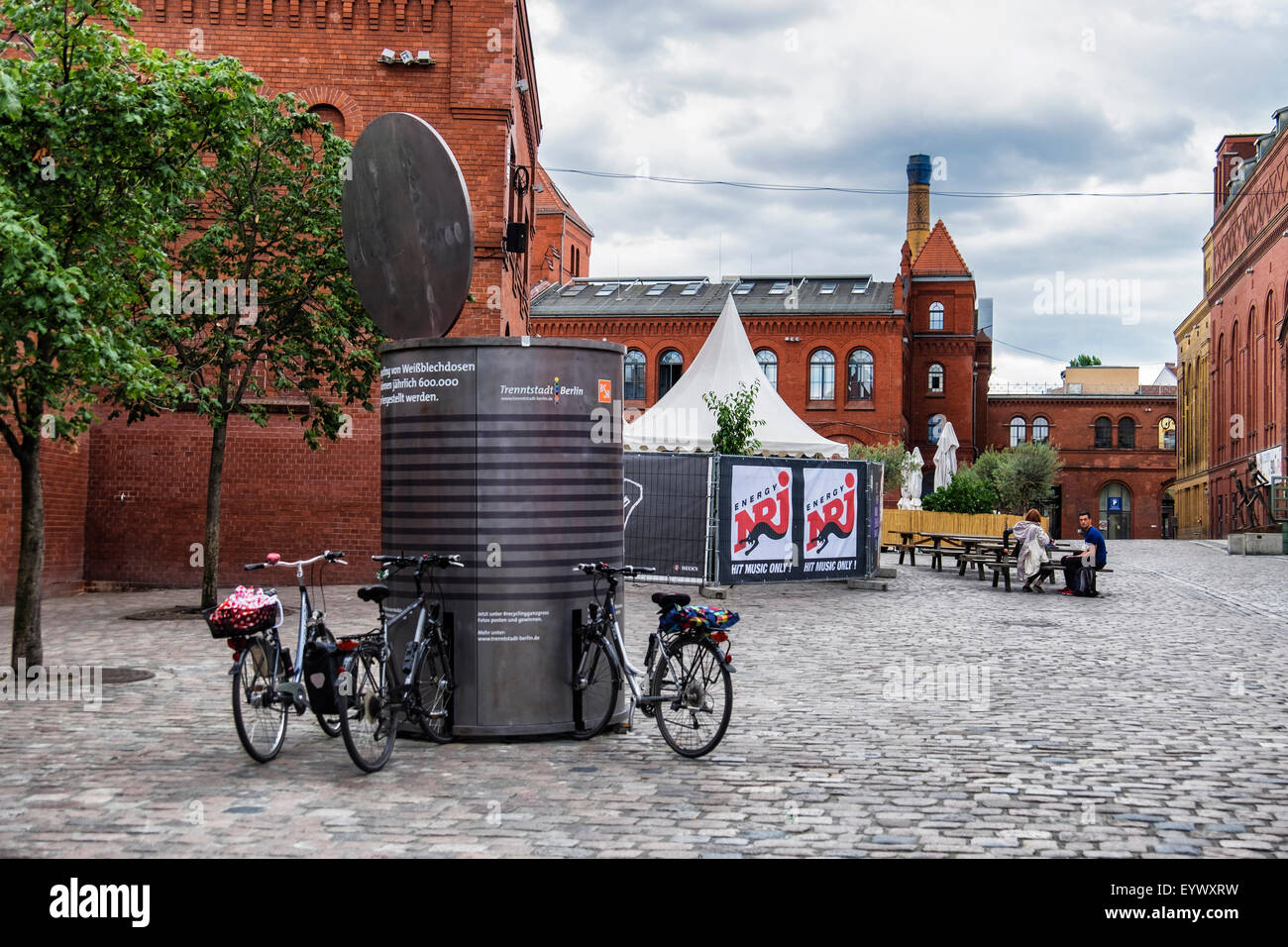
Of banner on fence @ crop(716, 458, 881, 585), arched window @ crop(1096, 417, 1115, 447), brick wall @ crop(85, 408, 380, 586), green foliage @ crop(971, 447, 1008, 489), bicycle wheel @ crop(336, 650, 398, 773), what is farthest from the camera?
arched window @ crop(1096, 417, 1115, 447)

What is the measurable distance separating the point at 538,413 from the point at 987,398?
74.1 m

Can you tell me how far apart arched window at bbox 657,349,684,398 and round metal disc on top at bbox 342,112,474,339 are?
50.5m

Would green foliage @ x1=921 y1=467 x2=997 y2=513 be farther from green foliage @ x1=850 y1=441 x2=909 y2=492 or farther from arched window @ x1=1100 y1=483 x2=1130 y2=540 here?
arched window @ x1=1100 y1=483 x2=1130 y2=540

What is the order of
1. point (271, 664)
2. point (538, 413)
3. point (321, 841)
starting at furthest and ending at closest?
point (538, 413)
point (271, 664)
point (321, 841)

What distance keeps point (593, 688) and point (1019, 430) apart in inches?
2961

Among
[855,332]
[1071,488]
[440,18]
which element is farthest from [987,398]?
[440,18]

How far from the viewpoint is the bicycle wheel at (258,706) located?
261 inches

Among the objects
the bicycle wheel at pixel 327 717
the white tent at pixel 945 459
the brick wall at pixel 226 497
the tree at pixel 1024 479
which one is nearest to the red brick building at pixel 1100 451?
the tree at pixel 1024 479

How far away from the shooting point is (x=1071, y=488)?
7812 centimetres

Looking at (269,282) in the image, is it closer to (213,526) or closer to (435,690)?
(213,526)

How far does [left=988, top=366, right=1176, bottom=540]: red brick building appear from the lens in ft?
255

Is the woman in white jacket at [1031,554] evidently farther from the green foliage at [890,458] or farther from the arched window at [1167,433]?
the arched window at [1167,433]

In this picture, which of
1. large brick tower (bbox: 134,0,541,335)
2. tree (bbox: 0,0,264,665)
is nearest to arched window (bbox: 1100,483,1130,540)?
large brick tower (bbox: 134,0,541,335)

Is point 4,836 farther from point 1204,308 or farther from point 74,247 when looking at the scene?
point 1204,308
